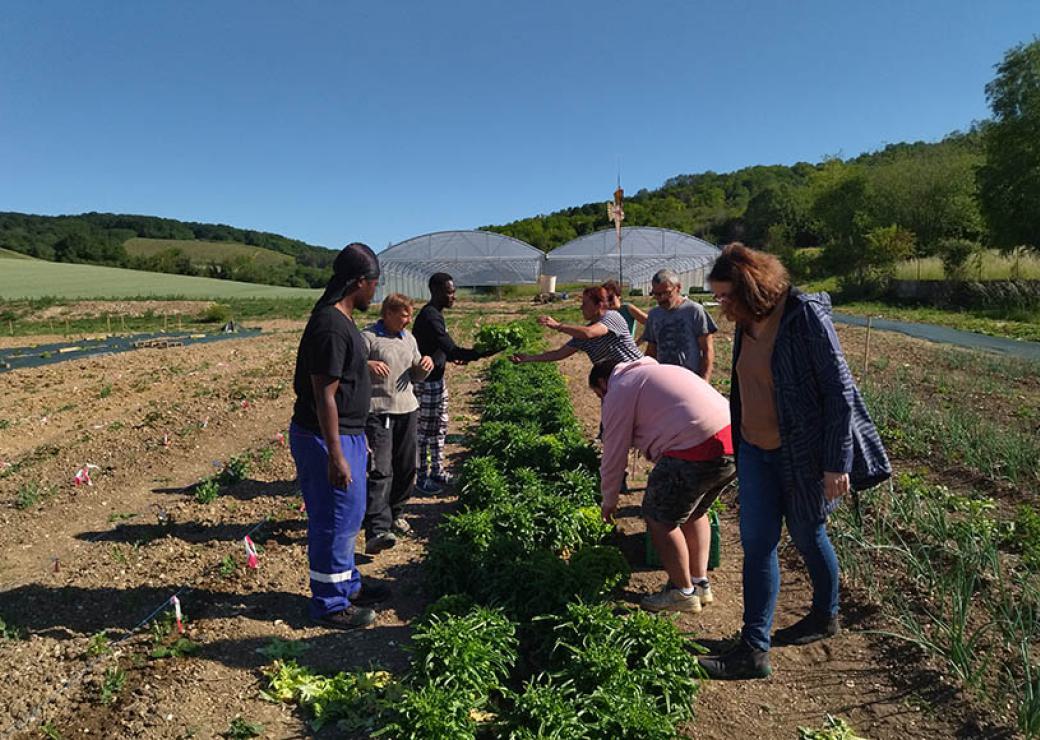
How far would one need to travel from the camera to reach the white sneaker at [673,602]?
147 inches

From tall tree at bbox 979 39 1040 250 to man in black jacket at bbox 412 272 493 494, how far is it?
87.2 ft

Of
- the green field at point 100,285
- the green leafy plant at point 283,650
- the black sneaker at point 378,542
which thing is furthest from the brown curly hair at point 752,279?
the green field at point 100,285

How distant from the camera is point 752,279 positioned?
2.85 metres

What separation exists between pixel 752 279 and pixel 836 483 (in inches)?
37.8

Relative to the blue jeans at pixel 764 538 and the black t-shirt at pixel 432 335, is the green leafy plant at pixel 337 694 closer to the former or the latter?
the blue jeans at pixel 764 538

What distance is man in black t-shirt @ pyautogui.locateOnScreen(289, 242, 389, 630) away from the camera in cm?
340

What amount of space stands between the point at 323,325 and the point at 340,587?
60.8 inches

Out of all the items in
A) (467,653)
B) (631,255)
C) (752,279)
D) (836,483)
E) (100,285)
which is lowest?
(467,653)

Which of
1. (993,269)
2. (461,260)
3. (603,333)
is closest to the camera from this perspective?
(603,333)

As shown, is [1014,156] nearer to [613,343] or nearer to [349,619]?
[613,343]

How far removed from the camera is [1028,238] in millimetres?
24406

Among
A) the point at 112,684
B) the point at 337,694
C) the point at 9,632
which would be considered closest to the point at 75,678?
the point at 112,684

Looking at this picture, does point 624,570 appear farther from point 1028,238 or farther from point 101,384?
point 1028,238

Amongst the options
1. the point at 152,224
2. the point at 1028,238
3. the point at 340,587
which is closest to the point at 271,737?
the point at 340,587
